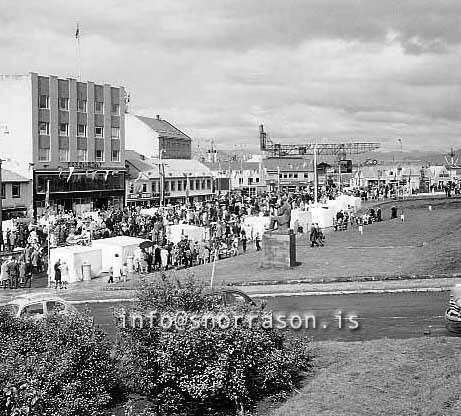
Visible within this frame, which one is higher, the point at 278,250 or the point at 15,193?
the point at 15,193

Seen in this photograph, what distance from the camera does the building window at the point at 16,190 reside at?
61.2 metres

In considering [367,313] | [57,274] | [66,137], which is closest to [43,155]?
[66,137]

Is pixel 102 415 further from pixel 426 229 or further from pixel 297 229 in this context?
pixel 426 229

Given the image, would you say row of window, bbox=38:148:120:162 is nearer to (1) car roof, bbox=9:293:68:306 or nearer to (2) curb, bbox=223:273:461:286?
(2) curb, bbox=223:273:461:286

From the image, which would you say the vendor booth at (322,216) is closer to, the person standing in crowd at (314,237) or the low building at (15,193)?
the person standing in crowd at (314,237)

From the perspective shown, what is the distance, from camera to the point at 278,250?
27.0 metres

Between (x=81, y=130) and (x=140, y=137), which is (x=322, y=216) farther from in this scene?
(x=140, y=137)

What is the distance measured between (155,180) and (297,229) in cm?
4001

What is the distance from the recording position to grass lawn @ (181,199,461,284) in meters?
25.2

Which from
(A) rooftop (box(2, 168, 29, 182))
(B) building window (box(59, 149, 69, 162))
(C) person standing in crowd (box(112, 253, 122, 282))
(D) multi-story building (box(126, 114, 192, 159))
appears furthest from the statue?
(D) multi-story building (box(126, 114, 192, 159))

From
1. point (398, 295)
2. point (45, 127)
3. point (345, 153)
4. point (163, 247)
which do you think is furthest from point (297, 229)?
point (345, 153)

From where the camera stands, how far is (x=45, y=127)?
67.7m

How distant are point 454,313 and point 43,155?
5754cm

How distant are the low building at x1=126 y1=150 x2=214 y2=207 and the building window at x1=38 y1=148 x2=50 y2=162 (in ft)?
36.1
